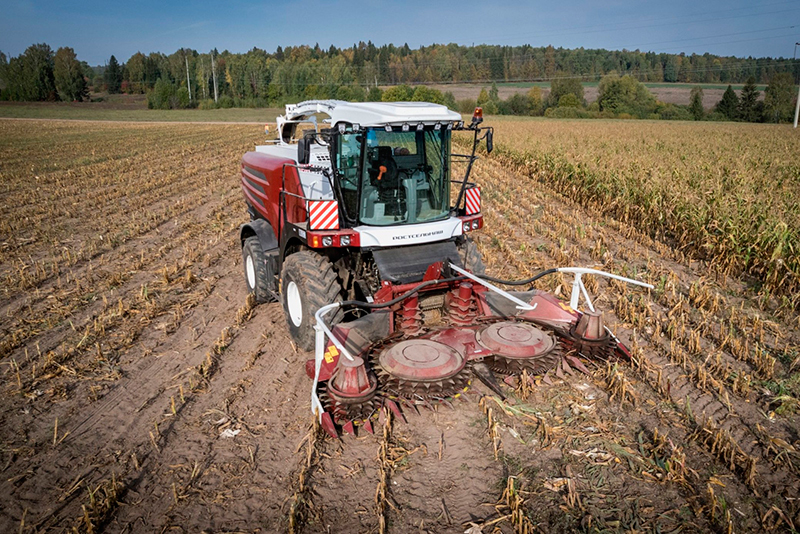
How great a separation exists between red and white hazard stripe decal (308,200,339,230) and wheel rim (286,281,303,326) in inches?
29.0

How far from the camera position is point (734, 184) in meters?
10.1

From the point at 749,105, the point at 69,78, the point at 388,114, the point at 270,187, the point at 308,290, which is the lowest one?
the point at 308,290

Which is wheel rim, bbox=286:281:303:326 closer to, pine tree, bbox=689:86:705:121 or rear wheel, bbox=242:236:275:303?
rear wheel, bbox=242:236:275:303

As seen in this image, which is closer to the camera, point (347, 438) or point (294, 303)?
point (347, 438)

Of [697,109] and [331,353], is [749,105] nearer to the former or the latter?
[697,109]

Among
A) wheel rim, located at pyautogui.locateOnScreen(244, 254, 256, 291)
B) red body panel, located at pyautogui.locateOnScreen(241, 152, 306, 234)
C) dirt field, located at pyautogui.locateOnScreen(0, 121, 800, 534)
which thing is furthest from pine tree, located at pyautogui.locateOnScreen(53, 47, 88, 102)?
wheel rim, located at pyautogui.locateOnScreen(244, 254, 256, 291)

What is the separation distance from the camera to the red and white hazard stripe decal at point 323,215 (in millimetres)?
4863

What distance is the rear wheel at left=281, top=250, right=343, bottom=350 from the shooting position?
190 inches

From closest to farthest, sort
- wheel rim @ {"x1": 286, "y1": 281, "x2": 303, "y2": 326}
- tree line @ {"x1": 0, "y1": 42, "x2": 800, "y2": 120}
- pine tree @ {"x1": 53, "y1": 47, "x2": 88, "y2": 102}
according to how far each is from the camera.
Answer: wheel rim @ {"x1": 286, "y1": 281, "x2": 303, "y2": 326}, tree line @ {"x1": 0, "y1": 42, "x2": 800, "y2": 120}, pine tree @ {"x1": 53, "y1": 47, "x2": 88, "y2": 102}

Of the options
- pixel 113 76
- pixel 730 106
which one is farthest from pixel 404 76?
pixel 730 106

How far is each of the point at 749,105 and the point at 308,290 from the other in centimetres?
6340

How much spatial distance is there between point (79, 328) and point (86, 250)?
3606mm

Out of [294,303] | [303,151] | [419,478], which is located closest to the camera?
[419,478]

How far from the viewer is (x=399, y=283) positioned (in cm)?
490
